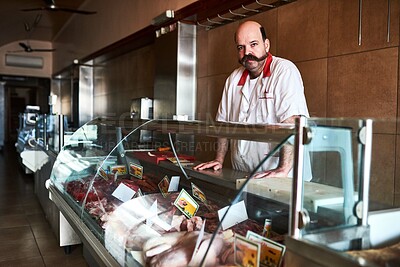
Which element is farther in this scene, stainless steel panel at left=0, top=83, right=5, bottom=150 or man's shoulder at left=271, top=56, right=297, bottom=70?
stainless steel panel at left=0, top=83, right=5, bottom=150

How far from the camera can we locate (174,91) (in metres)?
4.36

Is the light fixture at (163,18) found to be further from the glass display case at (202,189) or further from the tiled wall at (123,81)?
the glass display case at (202,189)

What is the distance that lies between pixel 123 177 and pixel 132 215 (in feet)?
2.03

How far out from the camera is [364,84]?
2465 millimetres

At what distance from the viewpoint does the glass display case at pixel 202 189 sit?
112 cm

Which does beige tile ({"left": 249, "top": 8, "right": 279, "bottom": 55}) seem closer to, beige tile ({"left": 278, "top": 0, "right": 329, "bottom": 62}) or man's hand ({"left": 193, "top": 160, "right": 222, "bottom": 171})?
beige tile ({"left": 278, "top": 0, "right": 329, "bottom": 62})

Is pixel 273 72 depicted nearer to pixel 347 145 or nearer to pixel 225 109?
pixel 225 109

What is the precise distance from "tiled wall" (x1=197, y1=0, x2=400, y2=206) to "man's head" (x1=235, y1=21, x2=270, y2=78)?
60cm

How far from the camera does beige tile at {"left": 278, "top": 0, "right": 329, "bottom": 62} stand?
9.14 ft

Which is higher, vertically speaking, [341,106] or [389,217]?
[341,106]

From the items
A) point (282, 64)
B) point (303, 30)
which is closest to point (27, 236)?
point (282, 64)

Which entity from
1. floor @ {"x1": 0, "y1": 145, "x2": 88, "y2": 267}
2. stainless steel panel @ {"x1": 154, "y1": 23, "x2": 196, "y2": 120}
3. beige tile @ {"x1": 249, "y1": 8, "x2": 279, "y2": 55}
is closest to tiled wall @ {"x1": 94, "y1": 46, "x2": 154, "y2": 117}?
stainless steel panel @ {"x1": 154, "y1": 23, "x2": 196, "y2": 120}

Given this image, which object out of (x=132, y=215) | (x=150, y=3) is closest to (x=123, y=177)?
(x=132, y=215)

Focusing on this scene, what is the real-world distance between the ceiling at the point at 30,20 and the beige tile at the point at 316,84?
698 centimetres
